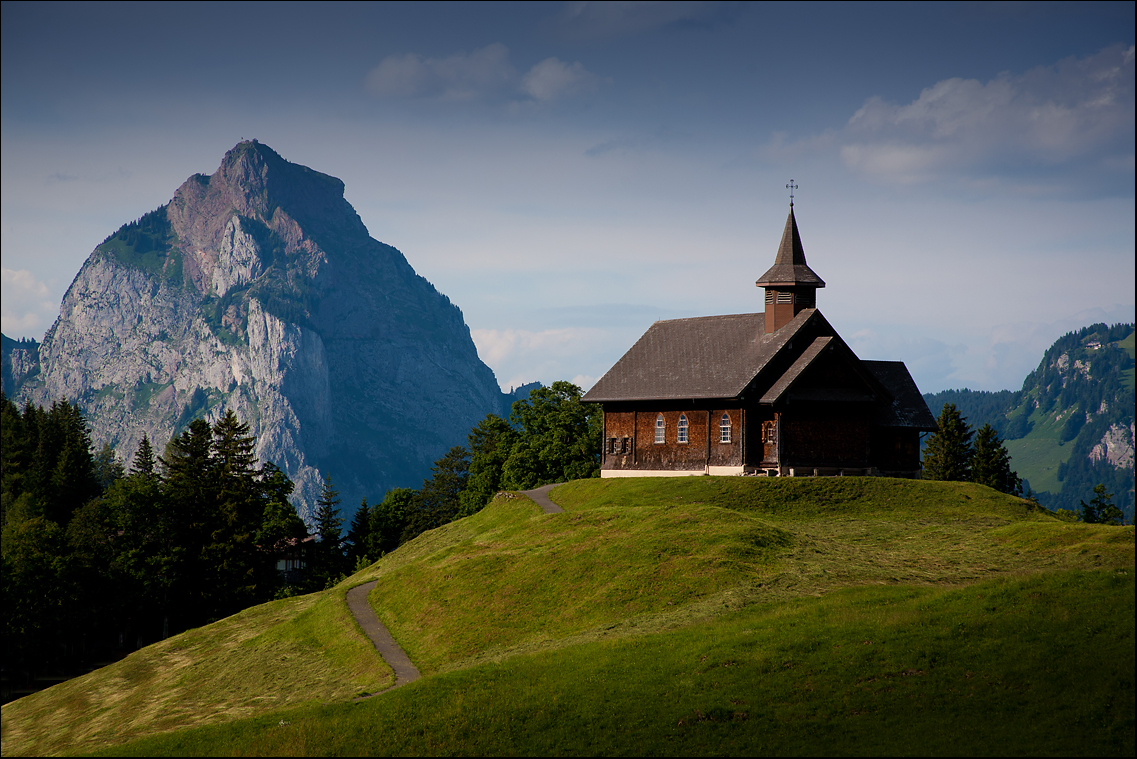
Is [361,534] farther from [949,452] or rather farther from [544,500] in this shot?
[949,452]

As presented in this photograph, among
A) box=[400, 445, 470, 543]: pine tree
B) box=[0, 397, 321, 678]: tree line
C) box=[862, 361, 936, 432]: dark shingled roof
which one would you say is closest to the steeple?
box=[862, 361, 936, 432]: dark shingled roof

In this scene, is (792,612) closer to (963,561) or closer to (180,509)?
(963,561)

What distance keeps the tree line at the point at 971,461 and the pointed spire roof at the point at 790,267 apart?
30327 mm

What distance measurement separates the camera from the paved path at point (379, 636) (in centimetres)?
3350

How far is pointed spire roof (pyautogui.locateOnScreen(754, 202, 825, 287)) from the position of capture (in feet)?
194

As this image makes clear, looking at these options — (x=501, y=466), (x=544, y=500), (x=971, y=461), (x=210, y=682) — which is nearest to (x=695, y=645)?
(x=210, y=682)

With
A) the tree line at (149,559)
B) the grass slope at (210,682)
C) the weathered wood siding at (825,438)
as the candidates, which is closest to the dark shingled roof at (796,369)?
the weathered wood siding at (825,438)

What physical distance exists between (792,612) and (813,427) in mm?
26446

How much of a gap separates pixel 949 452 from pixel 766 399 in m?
41.5

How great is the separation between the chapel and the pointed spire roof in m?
0.08

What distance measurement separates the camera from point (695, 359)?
2362 inches

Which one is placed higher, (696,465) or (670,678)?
(696,465)

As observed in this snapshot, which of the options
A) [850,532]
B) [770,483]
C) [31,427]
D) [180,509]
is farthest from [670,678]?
[31,427]

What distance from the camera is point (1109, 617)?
24312 mm
